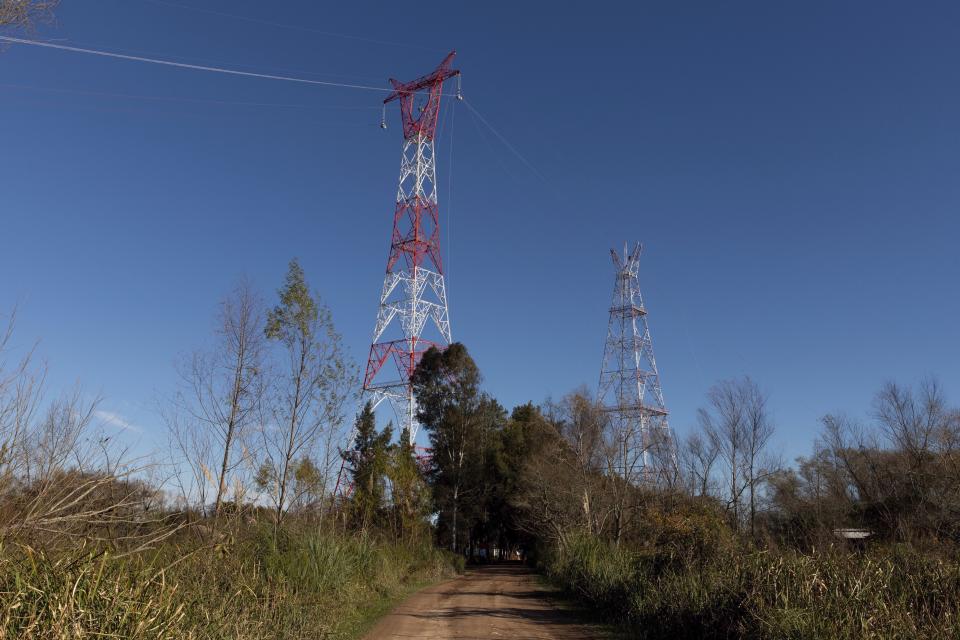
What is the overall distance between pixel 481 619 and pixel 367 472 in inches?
614

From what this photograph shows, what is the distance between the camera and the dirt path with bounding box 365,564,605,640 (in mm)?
10953

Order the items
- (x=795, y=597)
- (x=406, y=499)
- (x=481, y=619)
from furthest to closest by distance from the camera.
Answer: (x=406, y=499) → (x=481, y=619) → (x=795, y=597)

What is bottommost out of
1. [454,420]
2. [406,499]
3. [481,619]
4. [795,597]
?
[481,619]

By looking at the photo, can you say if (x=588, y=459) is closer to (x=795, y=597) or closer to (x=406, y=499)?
(x=406, y=499)

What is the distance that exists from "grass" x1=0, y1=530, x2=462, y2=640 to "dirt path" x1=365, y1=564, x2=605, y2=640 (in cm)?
72

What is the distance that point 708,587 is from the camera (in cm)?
981

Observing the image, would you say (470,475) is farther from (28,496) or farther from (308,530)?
(28,496)

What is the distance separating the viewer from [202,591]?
22.6 feet

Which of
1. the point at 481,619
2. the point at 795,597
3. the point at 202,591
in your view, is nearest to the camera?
the point at 202,591

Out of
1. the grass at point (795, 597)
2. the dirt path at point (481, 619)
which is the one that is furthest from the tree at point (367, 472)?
the grass at point (795, 597)

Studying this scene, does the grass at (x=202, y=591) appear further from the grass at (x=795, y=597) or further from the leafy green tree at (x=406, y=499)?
the leafy green tree at (x=406, y=499)

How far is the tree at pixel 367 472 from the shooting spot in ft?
76.4

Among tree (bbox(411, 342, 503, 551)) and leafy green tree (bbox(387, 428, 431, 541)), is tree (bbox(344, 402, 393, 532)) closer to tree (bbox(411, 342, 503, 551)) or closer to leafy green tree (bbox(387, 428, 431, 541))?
leafy green tree (bbox(387, 428, 431, 541))

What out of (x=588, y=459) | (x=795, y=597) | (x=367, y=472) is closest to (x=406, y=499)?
(x=367, y=472)
